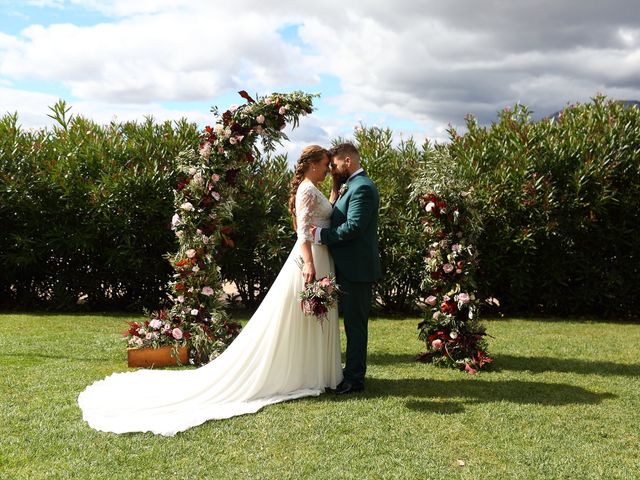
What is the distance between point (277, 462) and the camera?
507 centimetres

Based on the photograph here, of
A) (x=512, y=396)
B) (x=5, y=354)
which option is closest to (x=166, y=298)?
(x=5, y=354)

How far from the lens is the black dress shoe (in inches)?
268

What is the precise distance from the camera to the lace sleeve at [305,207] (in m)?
6.60

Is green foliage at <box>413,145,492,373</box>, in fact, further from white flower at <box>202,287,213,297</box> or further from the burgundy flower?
white flower at <box>202,287,213,297</box>

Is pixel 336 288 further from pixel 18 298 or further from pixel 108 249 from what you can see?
pixel 18 298

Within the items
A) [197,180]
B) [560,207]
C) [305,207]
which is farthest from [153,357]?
[560,207]

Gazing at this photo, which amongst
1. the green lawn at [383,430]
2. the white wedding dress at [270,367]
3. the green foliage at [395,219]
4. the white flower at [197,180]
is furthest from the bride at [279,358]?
the green foliage at [395,219]

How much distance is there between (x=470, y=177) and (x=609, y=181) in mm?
2358

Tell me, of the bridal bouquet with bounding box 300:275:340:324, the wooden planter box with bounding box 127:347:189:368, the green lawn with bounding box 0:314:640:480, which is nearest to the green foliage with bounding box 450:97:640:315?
the green lawn with bounding box 0:314:640:480

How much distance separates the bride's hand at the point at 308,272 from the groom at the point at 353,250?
0.80 ft

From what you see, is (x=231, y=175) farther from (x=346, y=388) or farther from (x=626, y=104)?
(x=626, y=104)

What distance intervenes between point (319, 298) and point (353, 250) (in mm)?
655

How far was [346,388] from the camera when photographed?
683 centimetres

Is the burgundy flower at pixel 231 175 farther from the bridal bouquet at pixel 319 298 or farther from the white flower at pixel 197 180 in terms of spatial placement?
the bridal bouquet at pixel 319 298
